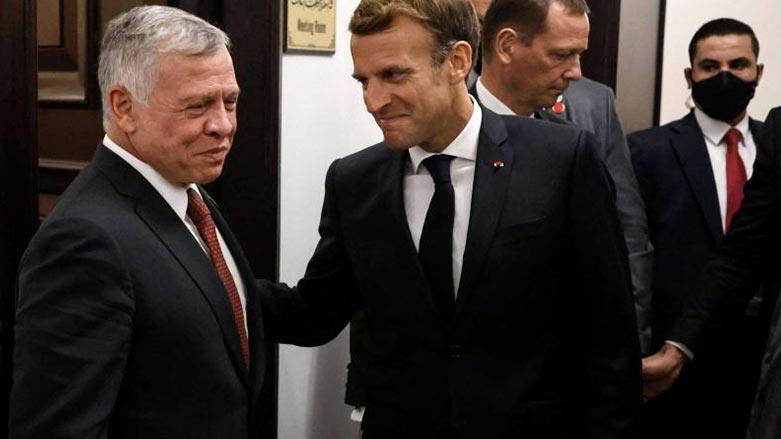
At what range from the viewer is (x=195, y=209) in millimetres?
1758

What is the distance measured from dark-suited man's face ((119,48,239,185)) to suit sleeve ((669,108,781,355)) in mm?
1478

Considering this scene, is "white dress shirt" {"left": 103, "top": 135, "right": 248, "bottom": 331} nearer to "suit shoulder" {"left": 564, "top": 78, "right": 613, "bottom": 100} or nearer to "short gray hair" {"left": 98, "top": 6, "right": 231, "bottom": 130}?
"short gray hair" {"left": 98, "top": 6, "right": 231, "bottom": 130}

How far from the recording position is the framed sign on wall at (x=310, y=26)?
8.70 feet

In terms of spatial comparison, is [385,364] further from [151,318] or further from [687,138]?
[687,138]

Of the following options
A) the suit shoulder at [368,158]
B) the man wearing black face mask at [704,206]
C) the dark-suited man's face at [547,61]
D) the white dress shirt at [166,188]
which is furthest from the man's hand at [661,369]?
the white dress shirt at [166,188]

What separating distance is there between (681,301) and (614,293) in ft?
4.91

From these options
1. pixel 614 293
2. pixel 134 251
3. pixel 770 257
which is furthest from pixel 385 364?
pixel 770 257

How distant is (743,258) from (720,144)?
2.73 feet

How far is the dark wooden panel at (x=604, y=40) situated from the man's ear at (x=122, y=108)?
253 cm

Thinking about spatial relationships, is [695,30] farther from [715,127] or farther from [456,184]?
[456,184]

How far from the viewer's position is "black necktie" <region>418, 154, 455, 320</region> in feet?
6.08

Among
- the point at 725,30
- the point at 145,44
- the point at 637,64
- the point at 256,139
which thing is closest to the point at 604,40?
the point at 637,64

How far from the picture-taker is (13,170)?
197 centimetres

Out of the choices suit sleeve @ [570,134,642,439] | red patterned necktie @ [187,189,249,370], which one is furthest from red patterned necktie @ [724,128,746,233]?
red patterned necktie @ [187,189,249,370]
